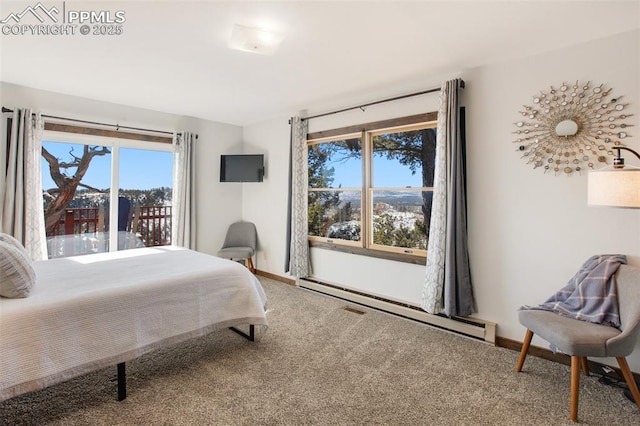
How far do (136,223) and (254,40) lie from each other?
334cm

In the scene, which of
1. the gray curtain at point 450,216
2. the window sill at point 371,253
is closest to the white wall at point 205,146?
the window sill at point 371,253

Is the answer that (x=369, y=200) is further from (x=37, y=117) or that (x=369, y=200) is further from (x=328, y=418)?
(x=37, y=117)

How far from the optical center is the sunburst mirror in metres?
2.31

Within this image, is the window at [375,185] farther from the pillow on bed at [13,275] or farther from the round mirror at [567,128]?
the pillow on bed at [13,275]

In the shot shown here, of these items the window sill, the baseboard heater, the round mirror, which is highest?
the round mirror

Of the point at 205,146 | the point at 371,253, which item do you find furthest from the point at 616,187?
the point at 205,146

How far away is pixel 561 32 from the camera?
227 cm

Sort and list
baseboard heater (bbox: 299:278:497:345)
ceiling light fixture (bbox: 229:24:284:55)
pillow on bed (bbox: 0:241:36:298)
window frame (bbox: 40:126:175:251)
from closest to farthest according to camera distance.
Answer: pillow on bed (bbox: 0:241:36:298), ceiling light fixture (bbox: 229:24:284:55), baseboard heater (bbox: 299:278:497:345), window frame (bbox: 40:126:175:251)

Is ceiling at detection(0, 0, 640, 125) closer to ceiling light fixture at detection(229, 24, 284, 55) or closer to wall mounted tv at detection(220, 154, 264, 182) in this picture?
ceiling light fixture at detection(229, 24, 284, 55)

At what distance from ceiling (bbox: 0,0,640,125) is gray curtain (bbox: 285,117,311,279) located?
0.67 metres

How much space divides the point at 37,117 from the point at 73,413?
3.23m

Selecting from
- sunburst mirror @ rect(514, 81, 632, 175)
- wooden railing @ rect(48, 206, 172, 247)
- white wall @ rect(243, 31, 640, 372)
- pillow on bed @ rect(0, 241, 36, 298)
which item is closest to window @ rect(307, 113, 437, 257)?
white wall @ rect(243, 31, 640, 372)

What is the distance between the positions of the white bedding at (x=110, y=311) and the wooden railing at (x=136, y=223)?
1.26 m

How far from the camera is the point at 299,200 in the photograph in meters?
4.41
